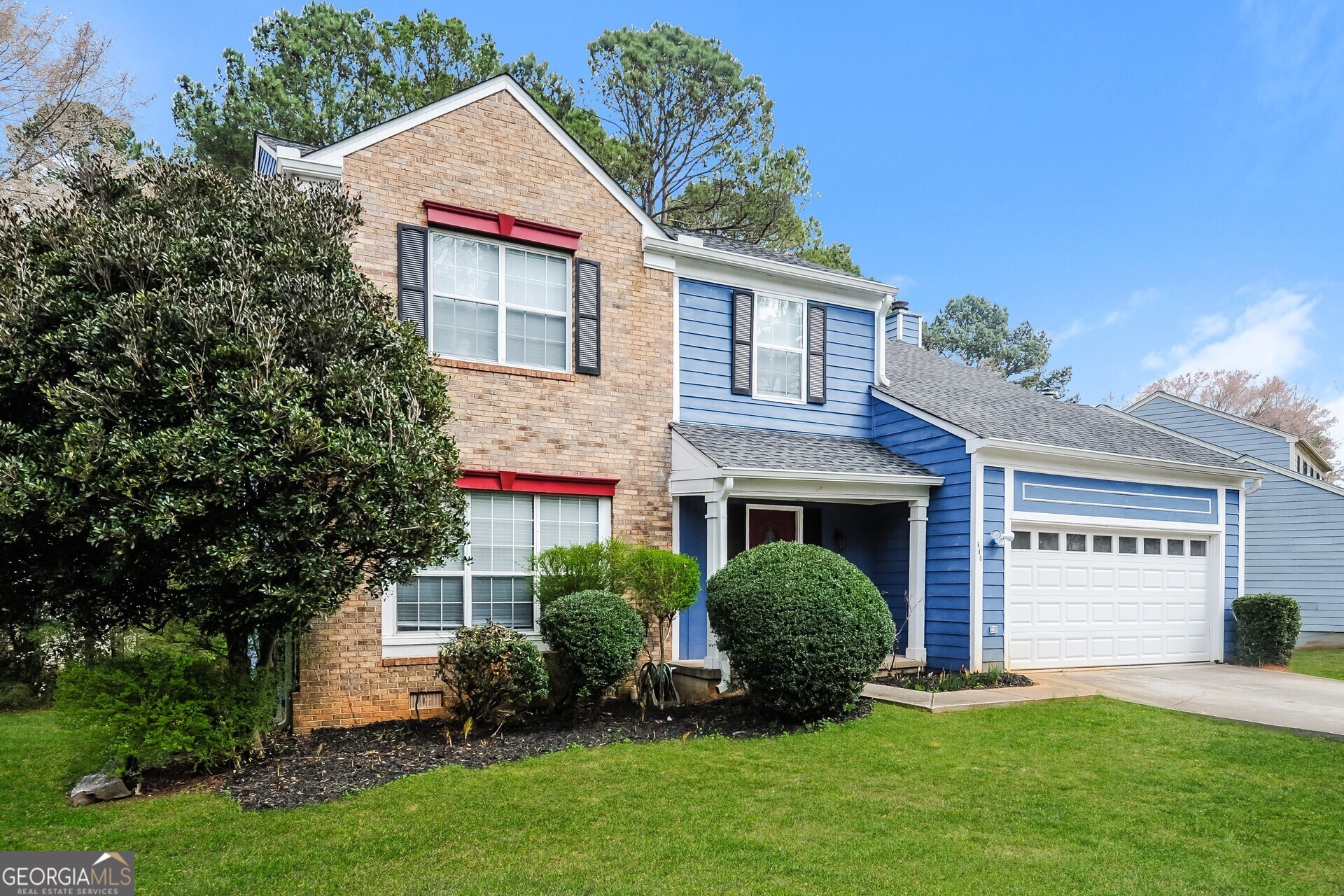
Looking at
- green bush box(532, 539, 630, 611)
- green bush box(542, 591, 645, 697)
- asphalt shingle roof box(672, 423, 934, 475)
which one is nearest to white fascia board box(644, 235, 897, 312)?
asphalt shingle roof box(672, 423, 934, 475)

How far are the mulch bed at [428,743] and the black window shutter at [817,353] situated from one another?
5021mm

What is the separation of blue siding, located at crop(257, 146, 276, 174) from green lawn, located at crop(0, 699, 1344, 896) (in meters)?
6.52

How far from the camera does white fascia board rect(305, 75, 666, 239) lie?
9750 mm

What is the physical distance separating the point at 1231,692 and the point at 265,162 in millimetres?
13776

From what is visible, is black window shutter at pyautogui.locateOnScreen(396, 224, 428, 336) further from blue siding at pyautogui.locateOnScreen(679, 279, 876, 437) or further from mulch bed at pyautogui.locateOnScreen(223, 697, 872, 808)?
mulch bed at pyautogui.locateOnScreen(223, 697, 872, 808)

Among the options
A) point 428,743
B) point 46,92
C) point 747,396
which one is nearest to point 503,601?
point 428,743

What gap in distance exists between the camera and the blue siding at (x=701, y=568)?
11.6 metres

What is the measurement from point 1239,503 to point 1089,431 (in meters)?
3.00

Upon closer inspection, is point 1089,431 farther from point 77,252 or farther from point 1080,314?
point 1080,314

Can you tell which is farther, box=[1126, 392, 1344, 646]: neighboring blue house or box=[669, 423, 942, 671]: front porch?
box=[1126, 392, 1344, 646]: neighboring blue house

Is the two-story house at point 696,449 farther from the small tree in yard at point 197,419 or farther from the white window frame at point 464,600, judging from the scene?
the small tree in yard at point 197,419

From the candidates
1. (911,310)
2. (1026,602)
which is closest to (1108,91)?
(911,310)

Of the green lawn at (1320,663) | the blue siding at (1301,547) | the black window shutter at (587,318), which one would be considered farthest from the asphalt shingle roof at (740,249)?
the blue siding at (1301,547)

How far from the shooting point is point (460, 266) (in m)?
→ 10.4
